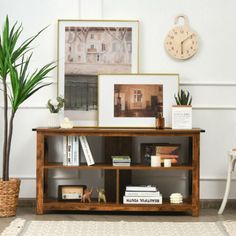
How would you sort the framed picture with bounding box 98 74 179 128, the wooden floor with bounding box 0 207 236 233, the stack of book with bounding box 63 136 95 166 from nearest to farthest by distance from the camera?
the wooden floor with bounding box 0 207 236 233 → the stack of book with bounding box 63 136 95 166 → the framed picture with bounding box 98 74 179 128

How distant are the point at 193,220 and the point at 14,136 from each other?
157 cm

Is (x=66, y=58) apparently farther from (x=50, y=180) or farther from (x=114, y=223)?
(x=114, y=223)

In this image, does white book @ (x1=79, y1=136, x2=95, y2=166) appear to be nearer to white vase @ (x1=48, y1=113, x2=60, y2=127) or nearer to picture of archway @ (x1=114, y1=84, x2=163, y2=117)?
white vase @ (x1=48, y1=113, x2=60, y2=127)

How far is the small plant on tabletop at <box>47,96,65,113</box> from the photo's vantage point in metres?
4.17

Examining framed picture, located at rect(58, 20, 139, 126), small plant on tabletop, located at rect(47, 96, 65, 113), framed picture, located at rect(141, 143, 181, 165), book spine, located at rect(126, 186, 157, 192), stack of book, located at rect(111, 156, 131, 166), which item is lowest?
book spine, located at rect(126, 186, 157, 192)

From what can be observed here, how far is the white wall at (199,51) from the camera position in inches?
172

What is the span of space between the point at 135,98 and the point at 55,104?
2.07ft

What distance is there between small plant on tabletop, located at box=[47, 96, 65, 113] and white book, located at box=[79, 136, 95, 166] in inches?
11.6

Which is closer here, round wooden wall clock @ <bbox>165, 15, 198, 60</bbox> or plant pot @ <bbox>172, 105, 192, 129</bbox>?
plant pot @ <bbox>172, 105, 192, 129</bbox>

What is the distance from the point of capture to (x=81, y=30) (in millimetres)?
4344

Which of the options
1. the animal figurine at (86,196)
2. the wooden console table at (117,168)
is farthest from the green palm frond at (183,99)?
the animal figurine at (86,196)

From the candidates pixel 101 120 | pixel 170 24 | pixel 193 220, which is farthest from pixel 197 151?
pixel 170 24

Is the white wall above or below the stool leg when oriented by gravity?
above

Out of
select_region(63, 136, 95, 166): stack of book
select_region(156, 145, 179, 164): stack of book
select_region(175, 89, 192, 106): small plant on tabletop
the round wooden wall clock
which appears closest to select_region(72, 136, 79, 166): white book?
select_region(63, 136, 95, 166): stack of book
